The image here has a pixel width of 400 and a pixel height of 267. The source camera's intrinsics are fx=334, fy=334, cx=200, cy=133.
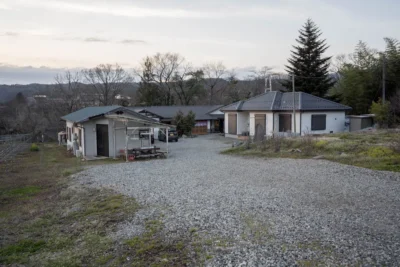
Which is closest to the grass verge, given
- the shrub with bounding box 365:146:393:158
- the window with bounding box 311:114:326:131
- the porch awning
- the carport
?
the porch awning

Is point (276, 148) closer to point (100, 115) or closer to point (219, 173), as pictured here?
point (219, 173)

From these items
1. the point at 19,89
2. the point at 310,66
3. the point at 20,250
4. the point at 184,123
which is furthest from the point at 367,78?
the point at 19,89

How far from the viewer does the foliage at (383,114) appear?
2742cm

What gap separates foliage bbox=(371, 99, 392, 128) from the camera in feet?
90.0

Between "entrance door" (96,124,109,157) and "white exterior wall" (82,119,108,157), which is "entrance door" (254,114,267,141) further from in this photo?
"white exterior wall" (82,119,108,157)

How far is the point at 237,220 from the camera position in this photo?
7.65 meters

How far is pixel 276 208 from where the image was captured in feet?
28.0

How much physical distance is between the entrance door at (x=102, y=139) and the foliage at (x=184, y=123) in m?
13.8

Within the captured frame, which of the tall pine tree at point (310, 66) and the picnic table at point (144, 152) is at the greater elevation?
the tall pine tree at point (310, 66)

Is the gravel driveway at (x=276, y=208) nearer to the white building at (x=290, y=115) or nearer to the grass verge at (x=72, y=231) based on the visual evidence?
Result: the grass verge at (x=72, y=231)

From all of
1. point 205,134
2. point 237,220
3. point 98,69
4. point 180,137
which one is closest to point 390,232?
point 237,220

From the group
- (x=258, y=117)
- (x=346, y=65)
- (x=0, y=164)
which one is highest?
(x=346, y=65)

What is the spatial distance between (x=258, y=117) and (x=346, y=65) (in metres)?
17.2

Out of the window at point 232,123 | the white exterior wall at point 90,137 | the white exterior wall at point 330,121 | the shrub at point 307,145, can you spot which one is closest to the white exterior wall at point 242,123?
the window at point 232,123
